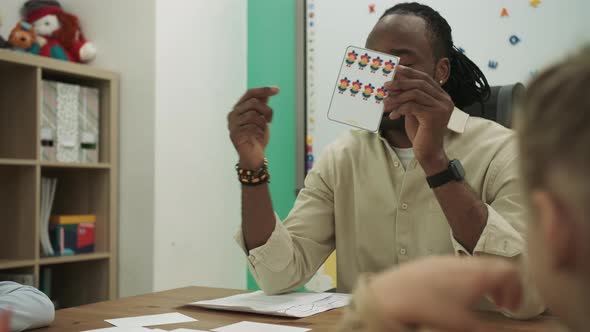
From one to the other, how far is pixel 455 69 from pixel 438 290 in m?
1.19

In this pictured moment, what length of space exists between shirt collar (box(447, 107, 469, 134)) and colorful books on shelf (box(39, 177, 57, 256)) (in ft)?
5.67

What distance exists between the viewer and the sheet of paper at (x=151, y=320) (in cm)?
105

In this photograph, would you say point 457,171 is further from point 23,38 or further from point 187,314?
point 23,38

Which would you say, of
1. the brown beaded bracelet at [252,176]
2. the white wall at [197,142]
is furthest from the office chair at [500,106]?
the white wall at [197,142]

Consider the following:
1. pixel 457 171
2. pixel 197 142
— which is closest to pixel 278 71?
pixel 197 142

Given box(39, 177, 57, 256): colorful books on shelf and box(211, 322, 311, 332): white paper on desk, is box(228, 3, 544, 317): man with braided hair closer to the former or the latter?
box(211, 322, 311, 332): white paper on desk

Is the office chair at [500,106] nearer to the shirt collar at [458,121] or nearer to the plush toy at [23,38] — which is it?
the shirt collar at [458,121]

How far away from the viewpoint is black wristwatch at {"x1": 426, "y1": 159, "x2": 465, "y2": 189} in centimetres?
119

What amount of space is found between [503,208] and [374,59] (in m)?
0.43

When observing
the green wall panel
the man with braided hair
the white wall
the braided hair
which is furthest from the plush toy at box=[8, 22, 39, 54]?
the braided hair

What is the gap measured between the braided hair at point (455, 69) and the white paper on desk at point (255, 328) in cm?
80

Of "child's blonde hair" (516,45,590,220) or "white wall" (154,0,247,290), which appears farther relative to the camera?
"white wall" (154,0,247,290)

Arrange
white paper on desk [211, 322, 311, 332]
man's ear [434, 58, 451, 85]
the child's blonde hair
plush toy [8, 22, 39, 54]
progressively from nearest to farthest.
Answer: the child's blonde hair, white paper on desk [211, 322, 311, 332], man's ear [434, 58, 451, 85], plush toy [8, 22, 39, 54]

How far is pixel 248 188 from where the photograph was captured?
4.45 feet
